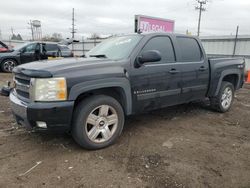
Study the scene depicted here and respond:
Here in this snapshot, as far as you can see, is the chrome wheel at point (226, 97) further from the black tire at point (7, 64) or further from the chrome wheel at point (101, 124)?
the black tire at point (7, 64)

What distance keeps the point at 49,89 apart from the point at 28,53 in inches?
407

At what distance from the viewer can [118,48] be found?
4.64 m

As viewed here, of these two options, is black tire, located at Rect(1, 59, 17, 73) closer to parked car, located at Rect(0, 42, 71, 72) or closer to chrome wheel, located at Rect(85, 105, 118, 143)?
parked car, located at Rect(0, 42, 71, 72)

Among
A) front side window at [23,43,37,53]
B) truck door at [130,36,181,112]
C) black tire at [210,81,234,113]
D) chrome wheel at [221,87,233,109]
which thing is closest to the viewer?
truck door at [130,36,181,112]

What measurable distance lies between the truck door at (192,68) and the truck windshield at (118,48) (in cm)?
102

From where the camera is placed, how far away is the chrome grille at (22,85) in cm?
363

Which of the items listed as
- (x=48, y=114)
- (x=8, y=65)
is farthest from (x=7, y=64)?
(x=48, y=114)

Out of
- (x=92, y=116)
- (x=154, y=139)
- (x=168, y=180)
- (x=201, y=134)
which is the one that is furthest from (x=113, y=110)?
(x=201, y=134)

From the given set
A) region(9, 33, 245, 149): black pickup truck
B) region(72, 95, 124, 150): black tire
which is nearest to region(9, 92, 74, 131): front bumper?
region(9, 33, 245, 149): black pickup truck

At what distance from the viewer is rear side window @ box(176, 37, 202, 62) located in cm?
517

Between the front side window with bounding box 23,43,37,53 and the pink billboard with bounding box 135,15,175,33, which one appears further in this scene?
the pink billboard with bounding box 135,15,175,33

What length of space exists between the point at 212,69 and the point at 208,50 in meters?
13.3

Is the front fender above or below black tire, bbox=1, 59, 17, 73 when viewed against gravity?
above

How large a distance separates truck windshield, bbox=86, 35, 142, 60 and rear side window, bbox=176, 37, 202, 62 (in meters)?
1.05
